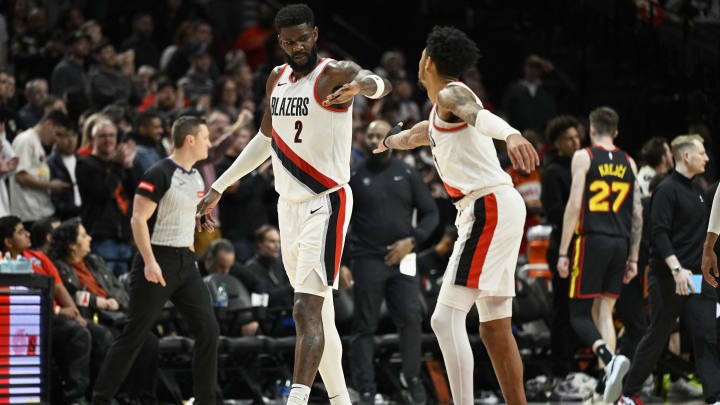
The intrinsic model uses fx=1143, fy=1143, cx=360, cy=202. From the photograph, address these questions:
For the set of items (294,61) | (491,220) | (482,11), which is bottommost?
(491,220)

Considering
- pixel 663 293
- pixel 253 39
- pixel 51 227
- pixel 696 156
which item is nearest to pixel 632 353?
pixel 663 293

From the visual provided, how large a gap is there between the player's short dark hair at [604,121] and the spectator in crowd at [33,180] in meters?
4.88

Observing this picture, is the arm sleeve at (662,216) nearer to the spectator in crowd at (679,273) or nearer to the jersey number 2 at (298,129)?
Result: the spectator in crowd at (679,273)

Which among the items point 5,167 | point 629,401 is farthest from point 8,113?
point 629,401

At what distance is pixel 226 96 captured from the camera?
534 inches

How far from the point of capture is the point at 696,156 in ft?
A: 29.3

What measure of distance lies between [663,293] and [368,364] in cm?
263

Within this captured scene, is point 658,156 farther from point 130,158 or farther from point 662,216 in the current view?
point 130,158

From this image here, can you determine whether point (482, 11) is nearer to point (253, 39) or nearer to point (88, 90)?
point (253, 39)

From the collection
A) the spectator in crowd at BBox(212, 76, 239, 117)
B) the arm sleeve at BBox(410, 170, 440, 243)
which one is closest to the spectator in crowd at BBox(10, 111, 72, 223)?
the spectator in crowd at BBox(212, 76, 239, 117)

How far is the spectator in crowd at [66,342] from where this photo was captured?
8984mm

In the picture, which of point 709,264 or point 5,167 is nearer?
point 709,264

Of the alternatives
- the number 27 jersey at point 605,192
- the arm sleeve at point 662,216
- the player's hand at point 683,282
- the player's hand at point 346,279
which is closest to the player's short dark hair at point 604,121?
the number 27 jersey at point 605,192

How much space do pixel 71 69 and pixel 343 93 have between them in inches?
314
